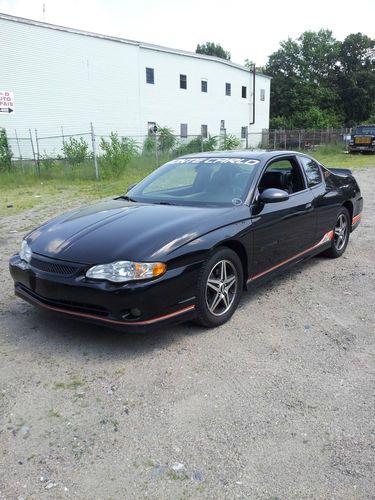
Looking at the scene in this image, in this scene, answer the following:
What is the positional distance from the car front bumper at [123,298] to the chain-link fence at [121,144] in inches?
526

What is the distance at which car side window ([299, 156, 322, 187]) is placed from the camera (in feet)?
17.5

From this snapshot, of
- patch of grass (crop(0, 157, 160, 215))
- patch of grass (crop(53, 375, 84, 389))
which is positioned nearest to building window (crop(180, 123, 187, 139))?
patch of grass (crop(0, 157, 160, 215))

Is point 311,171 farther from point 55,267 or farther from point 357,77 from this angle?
point 357,77

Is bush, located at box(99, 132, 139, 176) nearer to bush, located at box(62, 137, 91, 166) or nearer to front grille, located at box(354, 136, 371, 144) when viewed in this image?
bush, located at box(62, 137, 91, 166)

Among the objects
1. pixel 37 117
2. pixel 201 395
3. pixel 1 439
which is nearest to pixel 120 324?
A: pixel 201 395

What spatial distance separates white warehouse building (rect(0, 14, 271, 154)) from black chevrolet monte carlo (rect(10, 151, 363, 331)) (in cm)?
2334

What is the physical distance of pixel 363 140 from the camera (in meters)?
30.4

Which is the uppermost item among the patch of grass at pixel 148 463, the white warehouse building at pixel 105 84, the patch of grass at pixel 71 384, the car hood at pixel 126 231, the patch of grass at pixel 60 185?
the white warehouse building at pixel 105 84

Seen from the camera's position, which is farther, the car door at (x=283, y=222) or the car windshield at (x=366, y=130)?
the car windshield at (x=366, y=130)

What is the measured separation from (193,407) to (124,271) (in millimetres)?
1054

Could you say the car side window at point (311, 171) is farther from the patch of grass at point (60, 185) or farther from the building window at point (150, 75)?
the building window at point (150, 75)

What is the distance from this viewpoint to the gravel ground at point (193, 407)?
2242mm

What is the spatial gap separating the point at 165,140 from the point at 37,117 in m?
7.87

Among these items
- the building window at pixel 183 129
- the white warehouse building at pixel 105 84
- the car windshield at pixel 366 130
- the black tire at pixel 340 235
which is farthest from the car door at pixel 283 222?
the building window at pixel 183 129
